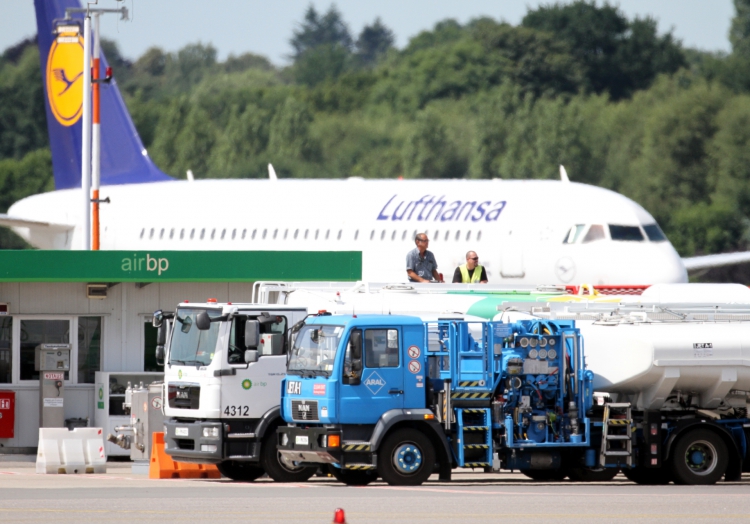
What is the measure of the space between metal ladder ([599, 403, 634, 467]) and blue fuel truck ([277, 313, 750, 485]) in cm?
1

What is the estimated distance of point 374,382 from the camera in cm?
1856

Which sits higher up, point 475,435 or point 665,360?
point 665,360

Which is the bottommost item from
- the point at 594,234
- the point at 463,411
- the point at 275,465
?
the point at 275,465

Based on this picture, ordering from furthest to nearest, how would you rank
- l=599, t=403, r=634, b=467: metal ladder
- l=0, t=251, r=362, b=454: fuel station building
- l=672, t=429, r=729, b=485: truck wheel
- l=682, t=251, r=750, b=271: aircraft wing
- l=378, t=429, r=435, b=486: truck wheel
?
1. l=682, t=251, r=750, b=271: aircraft wing
2. l=0, t=251, r=362, b=454: fuel station building
3. l=672, t=429, r=729, b=485: truck wheel
4. l=599, t=403, r=634, b=467: metal ladder
5. l=378, t=429, r=435, b=486: truck wheel

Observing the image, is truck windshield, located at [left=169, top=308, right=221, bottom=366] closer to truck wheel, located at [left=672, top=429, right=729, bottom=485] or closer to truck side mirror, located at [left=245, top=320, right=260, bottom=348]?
truck side mirror, located at [left=245, top=320, right=260, bottom=348]

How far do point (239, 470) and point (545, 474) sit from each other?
4.29 m

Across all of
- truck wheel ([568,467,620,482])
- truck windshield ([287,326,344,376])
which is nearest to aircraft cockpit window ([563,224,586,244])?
truck wheel ([568,467,620,482])

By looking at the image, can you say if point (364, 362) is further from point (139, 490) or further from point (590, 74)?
point (590, 74)

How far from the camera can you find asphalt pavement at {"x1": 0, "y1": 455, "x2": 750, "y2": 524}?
13.9 m

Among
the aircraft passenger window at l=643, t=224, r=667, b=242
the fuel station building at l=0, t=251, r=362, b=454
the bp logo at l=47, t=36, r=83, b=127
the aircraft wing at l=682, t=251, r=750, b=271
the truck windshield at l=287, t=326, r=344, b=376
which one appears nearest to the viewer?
the truck windshield at l=287, t=326, r=344, b=376

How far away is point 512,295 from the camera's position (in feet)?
76.9

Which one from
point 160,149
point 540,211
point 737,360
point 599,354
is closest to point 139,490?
point 599,354

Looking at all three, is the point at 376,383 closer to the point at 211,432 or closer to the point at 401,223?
the point at 211,432

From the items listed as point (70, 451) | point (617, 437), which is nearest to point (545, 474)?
point (617, 437)
